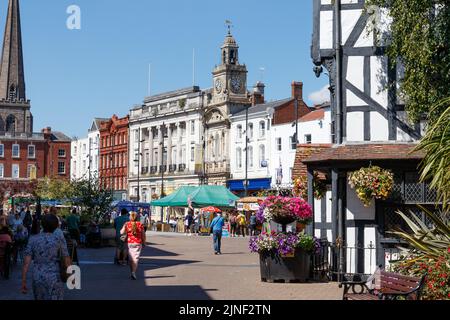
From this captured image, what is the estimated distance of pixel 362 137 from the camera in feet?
66.0

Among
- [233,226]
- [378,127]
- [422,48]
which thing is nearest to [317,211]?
[378,127]

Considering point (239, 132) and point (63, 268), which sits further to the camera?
point (239, 132)

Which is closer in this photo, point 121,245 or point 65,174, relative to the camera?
point 121,245

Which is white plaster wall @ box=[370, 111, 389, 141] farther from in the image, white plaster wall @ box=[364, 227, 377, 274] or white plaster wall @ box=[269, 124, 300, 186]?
white plaster wall @ box=[269, 124, 300, 186]

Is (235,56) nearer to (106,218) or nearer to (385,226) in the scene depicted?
(106,218)

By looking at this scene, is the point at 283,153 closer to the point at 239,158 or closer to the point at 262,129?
the point at 262,129

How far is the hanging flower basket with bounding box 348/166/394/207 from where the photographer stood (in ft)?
59.1

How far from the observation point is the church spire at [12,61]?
142375 mm

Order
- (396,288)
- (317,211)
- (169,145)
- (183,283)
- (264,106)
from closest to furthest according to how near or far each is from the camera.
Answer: (396,288) < (183,283) < (317,211) < (264,106) < (169,145)

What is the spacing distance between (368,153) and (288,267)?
10.3 ft

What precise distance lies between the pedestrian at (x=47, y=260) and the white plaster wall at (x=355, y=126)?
10.9 metres

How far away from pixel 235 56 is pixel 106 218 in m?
42.7

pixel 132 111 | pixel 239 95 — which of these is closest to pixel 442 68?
pixel 239 95

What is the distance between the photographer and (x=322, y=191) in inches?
846
